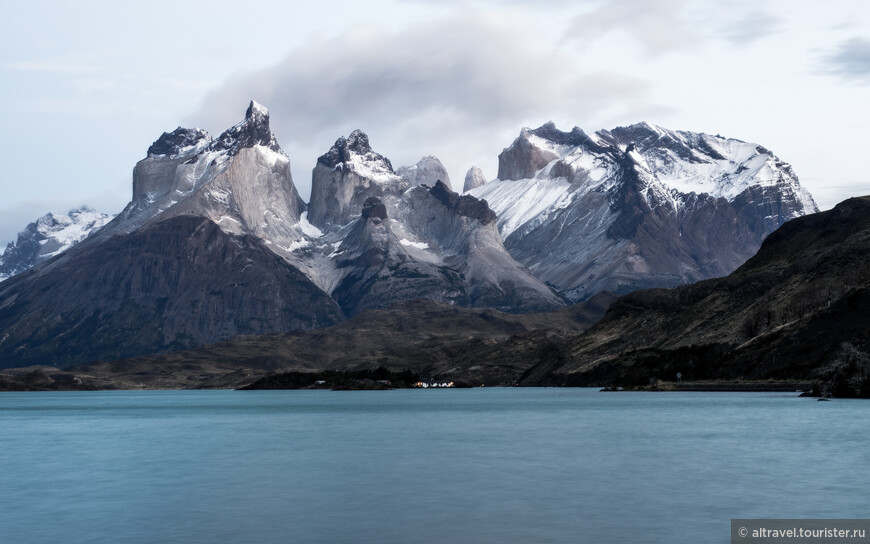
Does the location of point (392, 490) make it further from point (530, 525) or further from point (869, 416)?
point (869, 416)

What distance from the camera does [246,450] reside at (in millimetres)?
117812

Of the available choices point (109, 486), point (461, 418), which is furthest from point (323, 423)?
point (109, 486)

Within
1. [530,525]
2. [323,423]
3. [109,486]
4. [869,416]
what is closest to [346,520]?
[530,525]

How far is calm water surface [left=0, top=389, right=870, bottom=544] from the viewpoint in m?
59.8

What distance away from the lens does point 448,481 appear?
8169cm

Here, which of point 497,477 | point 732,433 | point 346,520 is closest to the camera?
point 346,520

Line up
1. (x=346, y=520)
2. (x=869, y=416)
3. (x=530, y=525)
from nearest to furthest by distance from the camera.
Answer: (x=530, y=525) → (x=346, y=520) → (x=869, y=416)

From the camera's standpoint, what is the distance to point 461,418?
6949 inches

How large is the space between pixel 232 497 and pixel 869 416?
8978 centimetres

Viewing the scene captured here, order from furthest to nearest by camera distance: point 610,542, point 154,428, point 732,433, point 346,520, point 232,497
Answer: point 154,428
point 732,433
point 232,497
point 346,520
point 610,542

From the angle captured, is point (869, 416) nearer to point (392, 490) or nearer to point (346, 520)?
point (392, 490)

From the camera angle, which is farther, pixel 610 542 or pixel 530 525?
pixel 530 525

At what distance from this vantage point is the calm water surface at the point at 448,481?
59781mm

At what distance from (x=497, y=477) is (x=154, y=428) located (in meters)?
101
